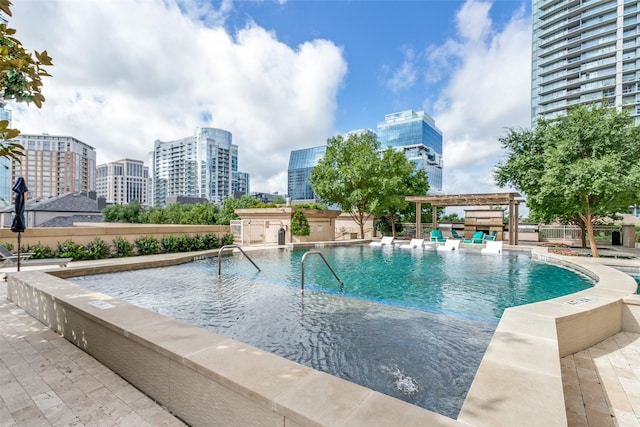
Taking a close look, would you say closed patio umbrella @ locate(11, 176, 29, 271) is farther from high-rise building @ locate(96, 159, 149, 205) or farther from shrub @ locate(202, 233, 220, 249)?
high-rise building @ locate(96, 159, 149, 205)

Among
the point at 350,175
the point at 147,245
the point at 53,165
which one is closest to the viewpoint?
the point at 147,245

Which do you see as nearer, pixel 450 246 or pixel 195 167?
pixel 450 246

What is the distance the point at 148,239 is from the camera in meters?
13.3

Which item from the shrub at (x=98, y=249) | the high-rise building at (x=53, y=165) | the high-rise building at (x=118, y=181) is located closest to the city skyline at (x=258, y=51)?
the shrub at (x=98, y=249)

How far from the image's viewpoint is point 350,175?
21.9 m

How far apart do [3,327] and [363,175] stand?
19.8m

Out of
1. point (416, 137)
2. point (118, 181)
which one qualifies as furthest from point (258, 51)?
point (118, 181)

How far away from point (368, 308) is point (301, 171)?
103 metres

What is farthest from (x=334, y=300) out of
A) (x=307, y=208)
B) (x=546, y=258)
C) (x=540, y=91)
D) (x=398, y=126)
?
(x=398, y=126)

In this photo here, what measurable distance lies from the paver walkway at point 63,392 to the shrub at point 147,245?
9.82 meters

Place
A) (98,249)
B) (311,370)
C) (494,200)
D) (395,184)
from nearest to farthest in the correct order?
(311,370) → (98,249) → (494,200) → (395,184)

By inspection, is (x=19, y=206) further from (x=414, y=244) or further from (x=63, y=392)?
(x=414, y=244)

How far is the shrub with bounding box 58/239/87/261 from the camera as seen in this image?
1080 cm

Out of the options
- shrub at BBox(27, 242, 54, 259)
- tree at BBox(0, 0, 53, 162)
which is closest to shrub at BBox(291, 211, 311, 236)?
shrub at BBox(27, 242, 54, 259)
